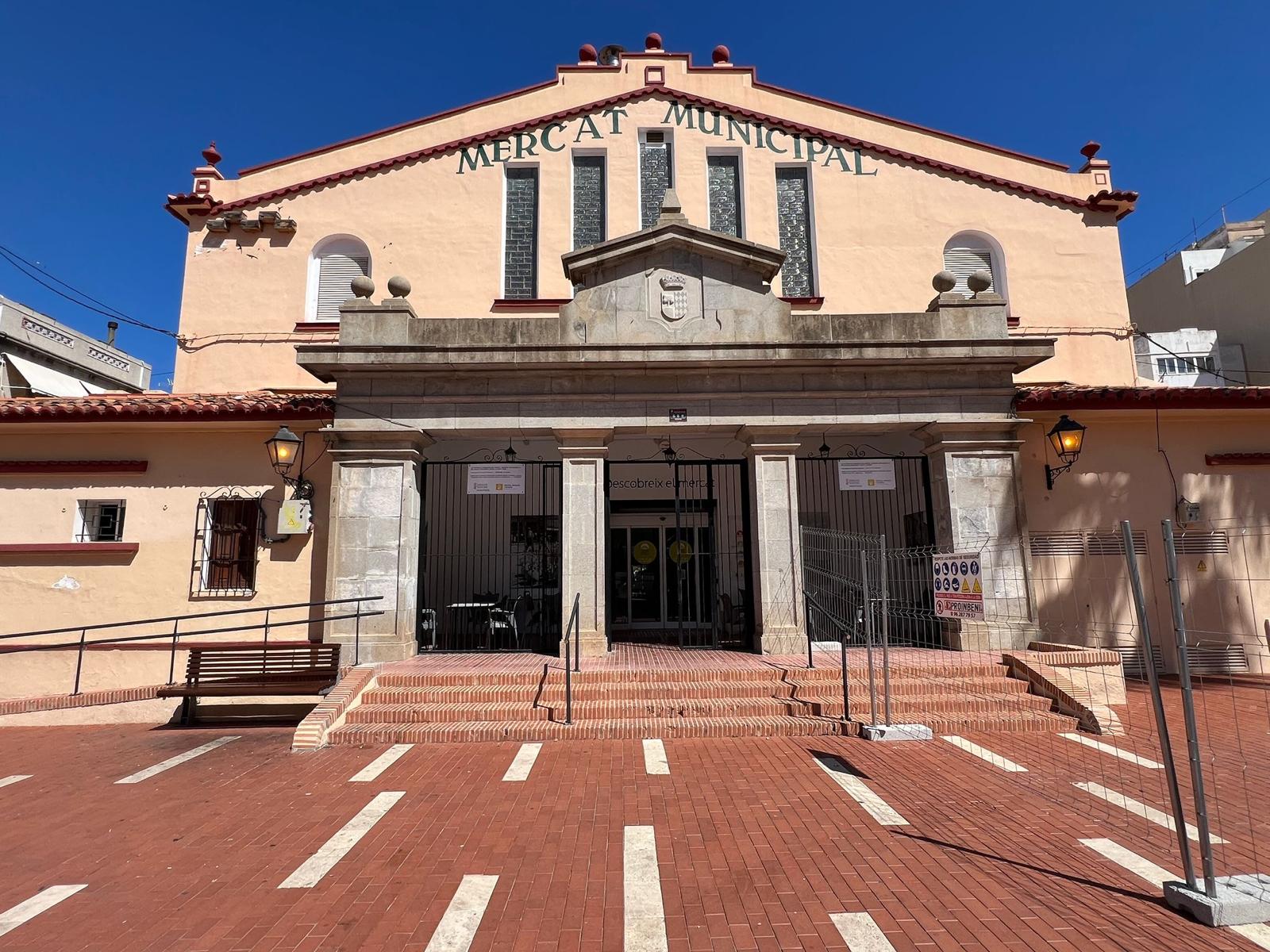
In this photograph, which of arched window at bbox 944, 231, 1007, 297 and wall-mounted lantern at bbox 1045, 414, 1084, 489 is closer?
wall-mounted lantern at bbox 1045, 414, 1084, 489

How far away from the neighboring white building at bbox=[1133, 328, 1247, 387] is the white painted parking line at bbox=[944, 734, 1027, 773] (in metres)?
17.3

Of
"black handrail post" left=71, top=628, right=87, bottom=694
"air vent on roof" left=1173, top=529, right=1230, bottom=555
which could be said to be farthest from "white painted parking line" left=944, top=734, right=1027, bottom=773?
"black handrail post" left=71, top=628, right=87, bottom=694

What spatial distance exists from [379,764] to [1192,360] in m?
23.5

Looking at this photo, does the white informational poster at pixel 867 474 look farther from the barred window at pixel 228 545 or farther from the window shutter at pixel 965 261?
the barred window at pixel 228 545

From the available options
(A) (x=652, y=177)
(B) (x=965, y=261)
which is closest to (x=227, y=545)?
(A) (x=652, y=177)

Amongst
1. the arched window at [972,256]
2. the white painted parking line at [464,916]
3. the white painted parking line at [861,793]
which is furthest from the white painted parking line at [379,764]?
the arched window at [972,256]

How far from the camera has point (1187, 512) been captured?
10.1 meters

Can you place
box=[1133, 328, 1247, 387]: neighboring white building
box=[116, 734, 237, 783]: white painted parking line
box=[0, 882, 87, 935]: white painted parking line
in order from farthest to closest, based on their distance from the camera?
box=[1133, 328, 1247, 387]: neighboring white building < box=[116, 734, 237, 783]: white painted parking line < box=[0, 882, 87, 935]: white painted parking line

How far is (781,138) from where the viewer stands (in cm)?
1447

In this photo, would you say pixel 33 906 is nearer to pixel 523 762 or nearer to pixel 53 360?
pixel 523 762

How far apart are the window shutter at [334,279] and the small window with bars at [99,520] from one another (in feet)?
17.6

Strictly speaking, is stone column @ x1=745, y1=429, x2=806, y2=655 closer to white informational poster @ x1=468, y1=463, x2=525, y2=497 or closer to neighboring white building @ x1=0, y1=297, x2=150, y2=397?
white informational poster @ x1=468, y1=463, x2=525, y2=497

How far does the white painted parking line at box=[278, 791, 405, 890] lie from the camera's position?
398cm

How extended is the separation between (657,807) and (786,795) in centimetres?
104
